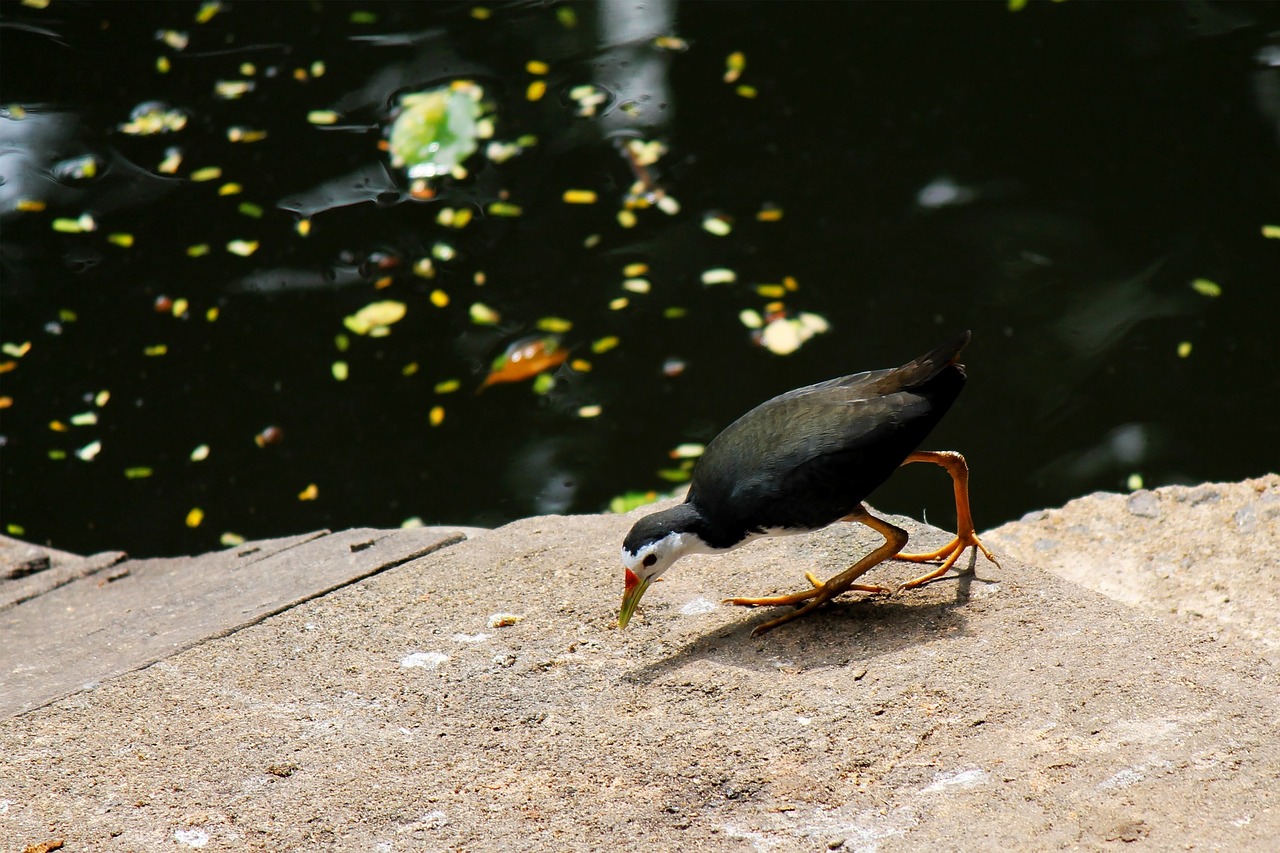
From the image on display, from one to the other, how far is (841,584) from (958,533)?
0.47 m

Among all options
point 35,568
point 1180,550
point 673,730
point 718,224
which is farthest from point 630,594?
point 718,224

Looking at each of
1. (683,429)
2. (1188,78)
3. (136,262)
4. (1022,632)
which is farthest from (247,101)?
(1022,632)

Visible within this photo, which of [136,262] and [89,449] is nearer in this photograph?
[89,449]

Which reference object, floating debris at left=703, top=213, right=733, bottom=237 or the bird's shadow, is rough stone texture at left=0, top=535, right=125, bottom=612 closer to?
the bird's shadow

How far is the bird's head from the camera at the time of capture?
3.28 meters

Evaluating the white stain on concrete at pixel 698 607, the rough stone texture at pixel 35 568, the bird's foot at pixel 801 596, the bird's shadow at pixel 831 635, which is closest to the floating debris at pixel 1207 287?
the bird's shadow at pixel 831 635

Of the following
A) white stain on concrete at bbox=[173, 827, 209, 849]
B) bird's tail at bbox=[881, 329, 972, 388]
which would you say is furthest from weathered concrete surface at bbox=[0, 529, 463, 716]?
bird's tail at bbox=[881, 329, 972, 388]

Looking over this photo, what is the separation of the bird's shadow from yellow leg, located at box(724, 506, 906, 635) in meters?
0.03

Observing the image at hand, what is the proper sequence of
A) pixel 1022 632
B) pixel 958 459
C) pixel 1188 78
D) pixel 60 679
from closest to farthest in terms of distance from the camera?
pixel 1022 632 → pixel 60 679 → pixel 958 459 → pixel 1188 78

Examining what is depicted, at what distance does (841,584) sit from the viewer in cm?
339

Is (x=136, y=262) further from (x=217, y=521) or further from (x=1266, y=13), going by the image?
(x=1266, y=13)

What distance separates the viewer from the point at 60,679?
346 centimetres

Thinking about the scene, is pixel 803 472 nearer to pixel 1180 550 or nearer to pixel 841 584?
pixel 841 584

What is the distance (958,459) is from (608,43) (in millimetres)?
4852
